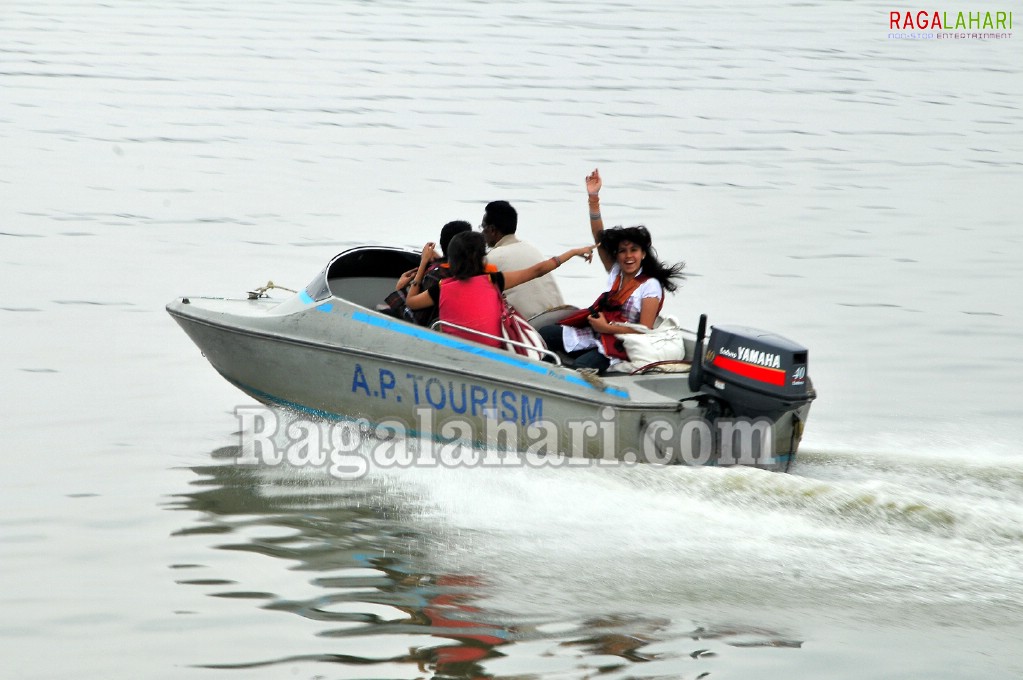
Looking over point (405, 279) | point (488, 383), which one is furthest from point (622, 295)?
point (405, 279)

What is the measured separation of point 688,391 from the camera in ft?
24.5

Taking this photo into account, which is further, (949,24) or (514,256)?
(949,24)

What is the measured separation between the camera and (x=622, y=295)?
7.84 metres

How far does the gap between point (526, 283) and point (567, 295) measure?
4.42 m

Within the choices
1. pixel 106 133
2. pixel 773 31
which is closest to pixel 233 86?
pixel 106 133

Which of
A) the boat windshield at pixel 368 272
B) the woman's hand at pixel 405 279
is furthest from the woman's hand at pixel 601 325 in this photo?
the boat windshield at pixel 368 272

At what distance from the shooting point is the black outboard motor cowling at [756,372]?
6.88m

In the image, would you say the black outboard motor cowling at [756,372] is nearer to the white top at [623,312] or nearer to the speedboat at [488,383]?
the speedboat at [488,383]

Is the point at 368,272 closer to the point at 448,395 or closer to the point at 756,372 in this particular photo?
the point at 448,395

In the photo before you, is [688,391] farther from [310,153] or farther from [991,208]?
[310,153]

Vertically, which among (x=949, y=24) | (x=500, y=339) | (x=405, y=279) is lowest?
(x=500, y=339)

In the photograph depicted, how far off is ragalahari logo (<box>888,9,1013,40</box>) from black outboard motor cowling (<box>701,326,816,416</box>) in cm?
→ 2775

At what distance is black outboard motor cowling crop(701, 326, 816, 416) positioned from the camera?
6879 millimetres

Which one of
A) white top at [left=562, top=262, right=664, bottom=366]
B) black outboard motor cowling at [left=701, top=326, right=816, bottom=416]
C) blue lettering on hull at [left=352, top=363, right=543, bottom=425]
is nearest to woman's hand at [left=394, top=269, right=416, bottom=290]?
blue lettering on hull at [left=352, top=363, right=543, bottom=425]
